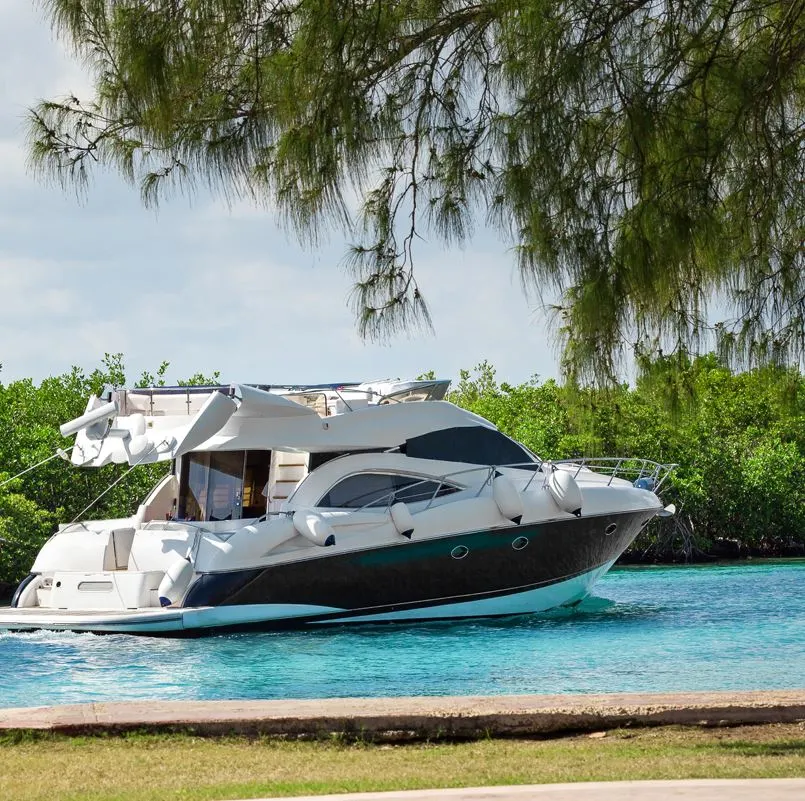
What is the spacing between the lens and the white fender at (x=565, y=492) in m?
19.5

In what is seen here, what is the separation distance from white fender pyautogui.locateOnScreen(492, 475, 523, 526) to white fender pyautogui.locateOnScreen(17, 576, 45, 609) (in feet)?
23.4

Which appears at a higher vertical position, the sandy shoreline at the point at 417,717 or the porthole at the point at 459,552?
the porthole at the point at 459,552


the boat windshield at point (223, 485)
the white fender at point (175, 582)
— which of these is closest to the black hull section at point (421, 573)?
the white fender at point (175, 582)

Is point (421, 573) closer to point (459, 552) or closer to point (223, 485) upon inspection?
point (459, 552)

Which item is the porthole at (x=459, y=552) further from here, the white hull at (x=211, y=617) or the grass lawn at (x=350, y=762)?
the grass lawn at (x=350, y=762)

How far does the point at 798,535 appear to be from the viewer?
45500mm

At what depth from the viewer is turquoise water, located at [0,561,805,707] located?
13.2 metres

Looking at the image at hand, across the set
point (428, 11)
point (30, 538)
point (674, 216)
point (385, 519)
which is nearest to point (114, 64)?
point (428, 11)

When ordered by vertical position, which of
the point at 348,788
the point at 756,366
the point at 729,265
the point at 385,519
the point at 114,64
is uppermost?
the point at 114,64

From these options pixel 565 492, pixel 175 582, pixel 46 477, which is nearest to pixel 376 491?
pixel 565 492

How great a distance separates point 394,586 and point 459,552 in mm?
1179

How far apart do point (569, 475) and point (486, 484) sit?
4.95 ft

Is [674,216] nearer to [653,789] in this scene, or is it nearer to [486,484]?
[653,789]

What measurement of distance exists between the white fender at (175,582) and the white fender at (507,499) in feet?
15.9
